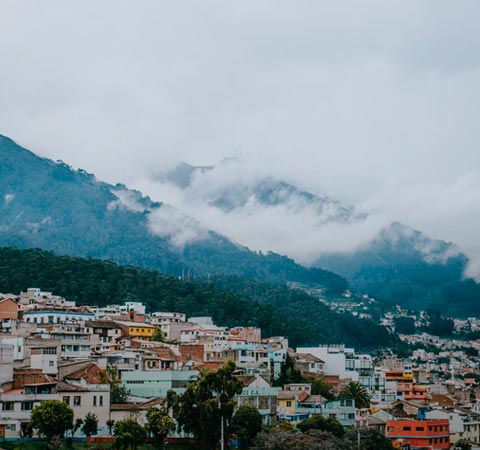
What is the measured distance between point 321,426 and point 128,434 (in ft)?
58.3

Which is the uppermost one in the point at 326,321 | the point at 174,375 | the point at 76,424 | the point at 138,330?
the point at 326,321

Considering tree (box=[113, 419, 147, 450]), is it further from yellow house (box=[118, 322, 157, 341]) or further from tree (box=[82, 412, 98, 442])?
yellow house (box=[118, 322, 157, 341])

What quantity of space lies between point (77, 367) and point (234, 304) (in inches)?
2972

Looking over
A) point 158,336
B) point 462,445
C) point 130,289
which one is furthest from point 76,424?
point 130,289

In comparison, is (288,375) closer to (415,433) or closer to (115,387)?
(415,433)

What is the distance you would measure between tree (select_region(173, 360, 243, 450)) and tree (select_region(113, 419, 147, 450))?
3556 millimetres

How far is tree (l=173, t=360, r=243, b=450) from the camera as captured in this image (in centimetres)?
5554

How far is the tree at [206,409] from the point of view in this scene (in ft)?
182

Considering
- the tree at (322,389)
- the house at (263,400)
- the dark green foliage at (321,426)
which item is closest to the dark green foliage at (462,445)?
the tree at (322,389)

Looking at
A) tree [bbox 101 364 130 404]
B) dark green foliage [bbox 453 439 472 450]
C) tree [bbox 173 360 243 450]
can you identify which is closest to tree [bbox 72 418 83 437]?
tree [bbox 101 364 130 404]

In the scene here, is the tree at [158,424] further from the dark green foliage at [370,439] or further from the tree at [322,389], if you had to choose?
the tree at [322,389]

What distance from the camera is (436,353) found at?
192375mm

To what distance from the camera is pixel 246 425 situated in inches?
2373

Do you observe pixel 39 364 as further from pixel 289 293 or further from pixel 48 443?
pixel 289 293
